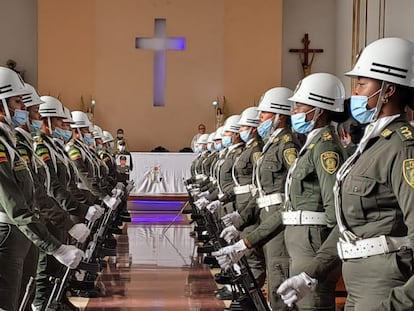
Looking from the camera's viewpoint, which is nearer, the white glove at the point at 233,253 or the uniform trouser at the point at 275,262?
the white glove at the point at 233,253

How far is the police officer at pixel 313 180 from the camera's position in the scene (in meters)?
3.77

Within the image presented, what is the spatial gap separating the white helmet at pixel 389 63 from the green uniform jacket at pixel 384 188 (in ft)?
0.60

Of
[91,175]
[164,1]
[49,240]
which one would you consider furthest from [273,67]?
[49,240]

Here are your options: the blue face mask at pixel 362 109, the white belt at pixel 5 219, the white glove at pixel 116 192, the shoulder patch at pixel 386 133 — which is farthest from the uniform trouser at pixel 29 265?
the white glove at pixel 116 192

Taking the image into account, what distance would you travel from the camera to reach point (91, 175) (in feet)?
30.0

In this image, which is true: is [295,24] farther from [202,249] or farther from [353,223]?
[353,223]

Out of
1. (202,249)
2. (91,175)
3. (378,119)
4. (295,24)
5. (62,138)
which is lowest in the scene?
(202,249)

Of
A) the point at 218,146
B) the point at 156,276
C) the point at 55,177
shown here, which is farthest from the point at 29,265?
the point at 218,146

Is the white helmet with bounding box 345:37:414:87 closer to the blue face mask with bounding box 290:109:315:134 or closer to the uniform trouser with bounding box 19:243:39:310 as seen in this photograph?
the blue face mask with bounding box 290:109:315:134

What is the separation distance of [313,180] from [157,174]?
43.1 ft

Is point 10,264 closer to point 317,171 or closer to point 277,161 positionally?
point 317,171

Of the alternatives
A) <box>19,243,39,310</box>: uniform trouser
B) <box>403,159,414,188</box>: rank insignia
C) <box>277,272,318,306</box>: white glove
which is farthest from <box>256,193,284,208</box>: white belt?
<box>403,159,414,188</box>: rank insignia

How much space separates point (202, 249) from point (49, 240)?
397cm

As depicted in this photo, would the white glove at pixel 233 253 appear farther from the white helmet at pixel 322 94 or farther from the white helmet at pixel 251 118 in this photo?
the white helmet at pixel 251 118
